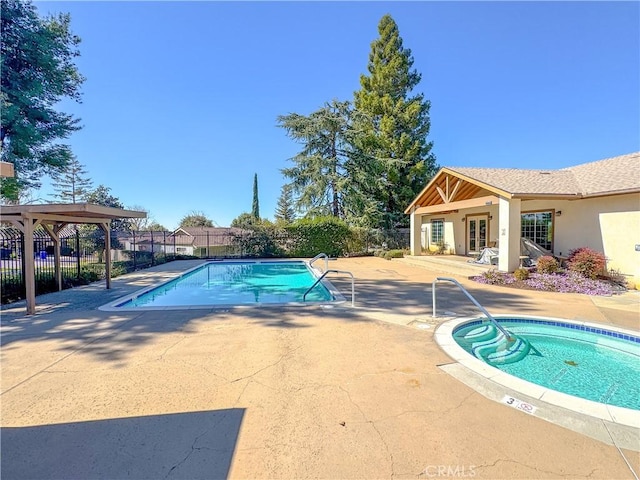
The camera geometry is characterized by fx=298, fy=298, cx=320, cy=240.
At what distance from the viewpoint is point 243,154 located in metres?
28.8

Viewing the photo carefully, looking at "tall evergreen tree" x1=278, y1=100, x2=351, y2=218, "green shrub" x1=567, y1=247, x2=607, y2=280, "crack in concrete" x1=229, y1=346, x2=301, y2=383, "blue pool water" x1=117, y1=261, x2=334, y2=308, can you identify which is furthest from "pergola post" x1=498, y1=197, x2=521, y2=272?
"tall evergreen tree" x1=278, y1=100, x2=351, y2=218

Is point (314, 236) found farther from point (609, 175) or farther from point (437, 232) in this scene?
point (609, 175)

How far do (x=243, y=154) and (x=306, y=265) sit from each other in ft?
53.5

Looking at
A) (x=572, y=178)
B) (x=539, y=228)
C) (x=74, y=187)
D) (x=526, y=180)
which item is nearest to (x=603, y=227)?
(x=539, y=228)

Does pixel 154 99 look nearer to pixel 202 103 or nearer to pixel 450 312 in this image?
pixel 202 103

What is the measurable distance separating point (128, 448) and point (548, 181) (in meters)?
15.2

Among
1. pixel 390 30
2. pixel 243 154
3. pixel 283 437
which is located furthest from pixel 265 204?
pixel 283 437

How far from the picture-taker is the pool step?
508 cm

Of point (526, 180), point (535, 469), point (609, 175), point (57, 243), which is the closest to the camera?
point (535, 469)

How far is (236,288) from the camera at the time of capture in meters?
11.9

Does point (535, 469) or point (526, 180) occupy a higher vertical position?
point (526, 180)

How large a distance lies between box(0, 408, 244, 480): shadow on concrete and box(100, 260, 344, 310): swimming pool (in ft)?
15.2

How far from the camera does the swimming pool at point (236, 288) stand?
869 centimetres

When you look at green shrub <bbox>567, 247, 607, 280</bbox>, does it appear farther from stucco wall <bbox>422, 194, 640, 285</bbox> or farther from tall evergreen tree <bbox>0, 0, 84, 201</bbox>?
tall evergreen tree <bbox>0, 0, 84, 201</bbox>
